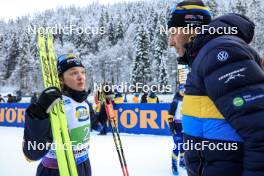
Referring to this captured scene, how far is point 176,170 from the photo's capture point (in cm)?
663

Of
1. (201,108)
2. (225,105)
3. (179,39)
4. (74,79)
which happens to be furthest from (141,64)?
(225,105)

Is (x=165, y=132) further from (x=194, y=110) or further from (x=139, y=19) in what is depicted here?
(x=139, y=19)

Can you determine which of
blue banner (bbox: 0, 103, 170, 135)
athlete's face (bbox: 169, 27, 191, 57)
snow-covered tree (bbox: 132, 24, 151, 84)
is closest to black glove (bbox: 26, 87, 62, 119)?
athlete's face (bbox: 169, 27, 191, 57)

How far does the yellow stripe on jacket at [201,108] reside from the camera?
156cm

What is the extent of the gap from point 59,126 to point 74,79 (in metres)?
1.07

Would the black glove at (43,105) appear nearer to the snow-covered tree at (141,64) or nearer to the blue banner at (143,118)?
the blue banner at (143,118)

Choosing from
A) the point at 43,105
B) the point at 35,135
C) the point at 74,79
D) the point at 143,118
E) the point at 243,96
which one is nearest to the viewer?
the point at 243,96

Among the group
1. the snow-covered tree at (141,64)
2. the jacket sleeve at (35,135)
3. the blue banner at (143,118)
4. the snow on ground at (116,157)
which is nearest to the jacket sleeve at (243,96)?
the jacket sleeve at (35,135)

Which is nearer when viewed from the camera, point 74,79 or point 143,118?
point 74,79

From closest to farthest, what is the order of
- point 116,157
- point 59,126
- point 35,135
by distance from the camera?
point 35,135, point 59,126, point 116,157

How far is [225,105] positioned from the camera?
1439 mm

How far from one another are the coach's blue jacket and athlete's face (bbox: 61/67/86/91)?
6.69ft

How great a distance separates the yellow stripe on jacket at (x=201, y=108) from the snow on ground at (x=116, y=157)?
17.0ft

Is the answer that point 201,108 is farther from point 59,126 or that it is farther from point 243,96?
point 59,126
